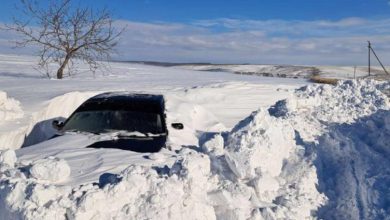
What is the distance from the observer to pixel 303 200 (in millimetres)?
4590

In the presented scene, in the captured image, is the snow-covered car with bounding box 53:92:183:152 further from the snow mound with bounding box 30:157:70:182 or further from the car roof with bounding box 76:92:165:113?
the snow mound with bounding box 30:157:70:182

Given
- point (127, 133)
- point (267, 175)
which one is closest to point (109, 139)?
point (127, 133)

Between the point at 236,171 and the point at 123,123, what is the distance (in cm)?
240

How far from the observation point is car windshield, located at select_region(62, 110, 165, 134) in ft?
20.8

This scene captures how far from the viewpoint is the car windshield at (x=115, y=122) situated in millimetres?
6332

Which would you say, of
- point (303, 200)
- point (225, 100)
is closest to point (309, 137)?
point (303, 200)

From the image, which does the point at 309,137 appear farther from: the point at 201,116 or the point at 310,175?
the point at 201,116

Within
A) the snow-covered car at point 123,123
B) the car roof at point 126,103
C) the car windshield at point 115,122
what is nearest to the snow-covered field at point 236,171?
the snow-covered car at point 123,123

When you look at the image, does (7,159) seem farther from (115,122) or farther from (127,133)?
(115,122)

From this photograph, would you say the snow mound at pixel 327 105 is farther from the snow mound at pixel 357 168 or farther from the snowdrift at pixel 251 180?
the snow mound at pixel 357 168

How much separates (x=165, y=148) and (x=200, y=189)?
1.77 m

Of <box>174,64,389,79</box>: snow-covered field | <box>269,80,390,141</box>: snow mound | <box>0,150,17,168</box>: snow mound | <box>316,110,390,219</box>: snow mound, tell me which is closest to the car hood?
<box>0,150,17,168</box>: snow mound

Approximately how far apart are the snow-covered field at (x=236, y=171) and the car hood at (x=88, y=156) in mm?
11

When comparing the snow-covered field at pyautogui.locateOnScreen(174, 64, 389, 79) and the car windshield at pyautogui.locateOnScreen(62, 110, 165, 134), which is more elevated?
the car windshield at pyautogui.locateOnScreen(62, 110, 165, 134)
